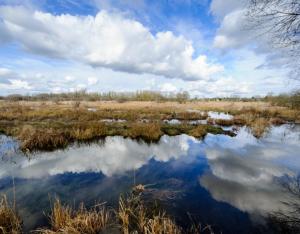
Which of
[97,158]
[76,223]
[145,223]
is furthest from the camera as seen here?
[97,158]

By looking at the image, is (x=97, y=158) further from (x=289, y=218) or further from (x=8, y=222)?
(x=289, y=218)

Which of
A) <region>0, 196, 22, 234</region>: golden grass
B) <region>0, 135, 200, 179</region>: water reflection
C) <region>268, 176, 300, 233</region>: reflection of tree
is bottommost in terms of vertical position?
<region>0, 135, 200, 179</region>: water reflection

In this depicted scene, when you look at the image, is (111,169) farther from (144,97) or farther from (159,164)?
(144,97)

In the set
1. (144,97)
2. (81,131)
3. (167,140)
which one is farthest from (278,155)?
(144,97)

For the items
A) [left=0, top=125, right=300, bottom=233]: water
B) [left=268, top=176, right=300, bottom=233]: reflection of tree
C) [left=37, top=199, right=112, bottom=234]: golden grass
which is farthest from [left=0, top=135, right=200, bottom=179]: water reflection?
[left=268, top=176, right=300, bottom=233]: reflection of tree

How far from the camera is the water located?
22.5 ft

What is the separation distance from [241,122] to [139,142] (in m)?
16.1

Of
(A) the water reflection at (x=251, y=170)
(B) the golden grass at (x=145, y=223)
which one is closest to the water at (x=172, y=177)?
(A) the water reflection at (x=251, y=170)

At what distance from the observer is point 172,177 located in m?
9.54

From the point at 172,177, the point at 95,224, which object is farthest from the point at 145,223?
the point at 172,177

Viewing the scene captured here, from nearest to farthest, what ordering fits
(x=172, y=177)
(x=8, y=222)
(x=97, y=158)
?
(x=8, y=222), (x=172, y=177), (x=97, y=158)

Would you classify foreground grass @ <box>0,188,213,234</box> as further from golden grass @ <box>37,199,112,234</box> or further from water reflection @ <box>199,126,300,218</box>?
water reflection @ <box>199,126,300,218</box>

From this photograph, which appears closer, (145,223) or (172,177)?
(145,223)

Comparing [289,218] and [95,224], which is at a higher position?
[95,224]
